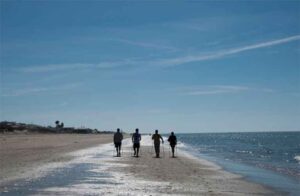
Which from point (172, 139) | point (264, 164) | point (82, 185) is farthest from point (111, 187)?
point (264, 164)

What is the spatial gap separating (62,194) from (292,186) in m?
10.3

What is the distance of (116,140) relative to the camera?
3497 centimetres

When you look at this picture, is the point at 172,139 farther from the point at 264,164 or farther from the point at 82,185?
the point at 82,185

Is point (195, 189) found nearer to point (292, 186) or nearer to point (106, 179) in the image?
point (106, 179)

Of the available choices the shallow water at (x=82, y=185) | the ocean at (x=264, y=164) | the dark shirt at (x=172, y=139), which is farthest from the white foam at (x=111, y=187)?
→ the dark shirt at (x=172, y=139)

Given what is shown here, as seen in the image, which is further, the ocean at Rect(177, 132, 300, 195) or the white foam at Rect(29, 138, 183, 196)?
the ocean at Rect(177, 132, 300, 195)

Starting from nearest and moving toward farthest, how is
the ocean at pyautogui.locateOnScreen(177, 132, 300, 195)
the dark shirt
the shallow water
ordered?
the shallow water
the ocean at pyautogui.locateOnScreen(177, 132, 300, 195)
the dark shirt

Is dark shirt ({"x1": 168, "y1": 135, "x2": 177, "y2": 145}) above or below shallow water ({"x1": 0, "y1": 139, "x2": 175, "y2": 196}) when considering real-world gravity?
above

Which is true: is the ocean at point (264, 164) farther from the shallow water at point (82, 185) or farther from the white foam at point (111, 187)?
the shallow water at point (82, 185)

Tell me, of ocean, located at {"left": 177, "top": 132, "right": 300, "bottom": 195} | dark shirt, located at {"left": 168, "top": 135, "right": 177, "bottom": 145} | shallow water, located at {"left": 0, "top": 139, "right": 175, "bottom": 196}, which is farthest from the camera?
dark shirt, located at {"left": 168, "top": 135, "right": 177, "bottom": 145}

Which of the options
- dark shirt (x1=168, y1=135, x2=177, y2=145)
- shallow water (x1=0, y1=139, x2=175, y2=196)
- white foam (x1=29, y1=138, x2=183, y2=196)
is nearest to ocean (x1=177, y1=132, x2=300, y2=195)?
dark shirt (x1=168, y1=135, x2=177, y2=145)

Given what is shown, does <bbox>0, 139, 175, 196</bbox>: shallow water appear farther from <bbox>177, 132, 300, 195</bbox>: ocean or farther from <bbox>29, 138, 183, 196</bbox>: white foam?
<bbox>177, 132, 300, 195</bbox>: ocean

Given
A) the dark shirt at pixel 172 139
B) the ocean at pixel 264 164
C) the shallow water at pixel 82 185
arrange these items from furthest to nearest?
the dark shirt at pixel 172 139 < the ocean at pixel 264 164 < the shallow water at pixel 82 185

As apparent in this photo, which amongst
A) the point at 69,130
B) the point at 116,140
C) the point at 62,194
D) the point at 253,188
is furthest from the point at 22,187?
the point at 69,130
